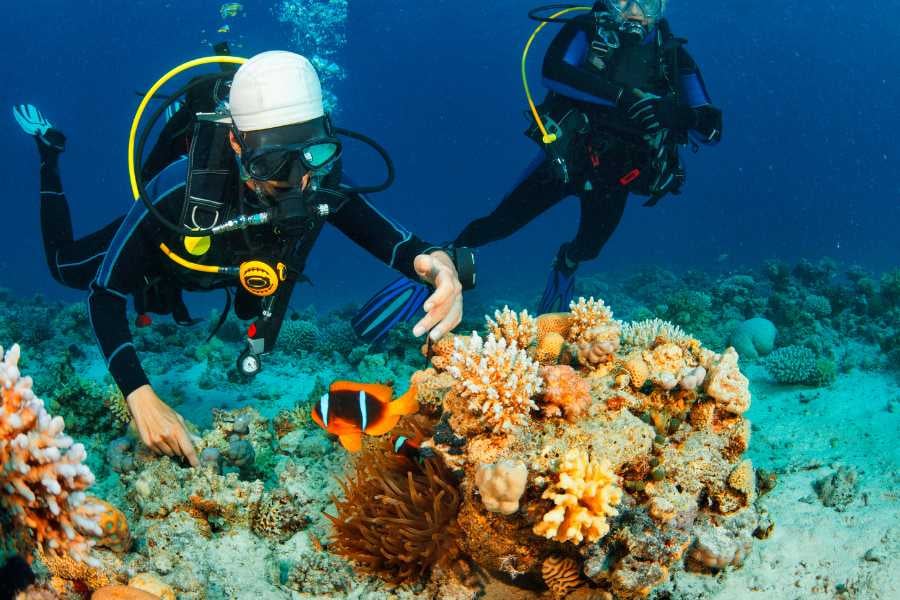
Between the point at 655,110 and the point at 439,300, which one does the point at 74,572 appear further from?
the point at 655,110

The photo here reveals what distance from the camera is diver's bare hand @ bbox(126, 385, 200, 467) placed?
332 cm

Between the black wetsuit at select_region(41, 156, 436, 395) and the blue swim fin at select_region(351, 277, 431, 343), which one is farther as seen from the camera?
the blue swim fin at select_region(351, 277, 431, 343)

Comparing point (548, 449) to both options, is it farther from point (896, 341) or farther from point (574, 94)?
point (896, 341)

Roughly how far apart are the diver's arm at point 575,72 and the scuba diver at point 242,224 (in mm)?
3731

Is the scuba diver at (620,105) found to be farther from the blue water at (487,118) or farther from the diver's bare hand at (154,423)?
the blue water at (487,118)

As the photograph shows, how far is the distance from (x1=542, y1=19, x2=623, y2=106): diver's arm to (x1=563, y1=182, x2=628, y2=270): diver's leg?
1476 mm

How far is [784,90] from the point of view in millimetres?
126938

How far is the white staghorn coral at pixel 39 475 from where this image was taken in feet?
5.78

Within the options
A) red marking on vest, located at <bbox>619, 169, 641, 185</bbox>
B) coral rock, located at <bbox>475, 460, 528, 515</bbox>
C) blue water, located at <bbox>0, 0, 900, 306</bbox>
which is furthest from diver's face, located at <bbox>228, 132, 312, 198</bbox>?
blue water, located at <bbox>0, 0, 900, 306</bbox>

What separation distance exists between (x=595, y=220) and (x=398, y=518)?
6226 millimetres

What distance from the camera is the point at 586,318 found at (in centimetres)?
362

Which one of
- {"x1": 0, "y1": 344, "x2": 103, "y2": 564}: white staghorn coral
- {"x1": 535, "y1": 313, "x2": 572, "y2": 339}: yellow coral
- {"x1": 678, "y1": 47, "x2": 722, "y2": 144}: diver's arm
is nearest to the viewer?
{"x1": 0, "y1": 344, "x2": 103, "y2": 564}: white staghorn coral

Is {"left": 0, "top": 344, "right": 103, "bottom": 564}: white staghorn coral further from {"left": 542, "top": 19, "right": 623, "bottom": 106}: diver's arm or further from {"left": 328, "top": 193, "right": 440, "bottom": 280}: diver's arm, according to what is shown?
{"left": 542, "top": 19, "right": 623, "bottom": 106}: diver's arm

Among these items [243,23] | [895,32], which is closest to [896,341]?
[243,23]
